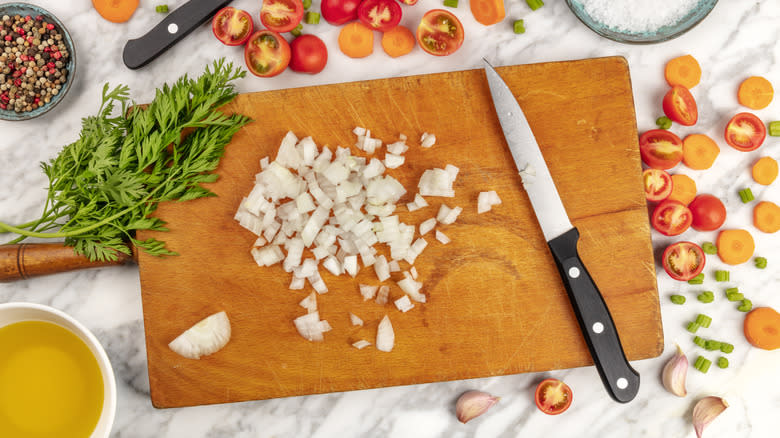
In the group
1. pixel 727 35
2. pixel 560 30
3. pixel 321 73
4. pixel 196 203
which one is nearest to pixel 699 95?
pixel 727 35

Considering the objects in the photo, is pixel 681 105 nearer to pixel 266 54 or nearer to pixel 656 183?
A: pixel 656 183

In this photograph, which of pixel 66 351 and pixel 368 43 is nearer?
pixel 66 351

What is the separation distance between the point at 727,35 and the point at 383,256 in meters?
1.30

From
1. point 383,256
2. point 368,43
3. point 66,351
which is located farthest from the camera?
point 368,43

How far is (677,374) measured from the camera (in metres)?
1.71

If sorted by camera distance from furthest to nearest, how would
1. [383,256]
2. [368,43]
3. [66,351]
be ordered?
[368,43], [383,256], [66,351]

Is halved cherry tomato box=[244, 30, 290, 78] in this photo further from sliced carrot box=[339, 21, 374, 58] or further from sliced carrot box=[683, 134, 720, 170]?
sliced carrot box=[683, 134, 720, 170]

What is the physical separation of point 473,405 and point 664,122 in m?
1.05

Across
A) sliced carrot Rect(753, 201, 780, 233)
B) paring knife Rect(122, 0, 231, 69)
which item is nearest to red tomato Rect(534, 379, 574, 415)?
sliced carrot Rect(753, 201, 780, 233)

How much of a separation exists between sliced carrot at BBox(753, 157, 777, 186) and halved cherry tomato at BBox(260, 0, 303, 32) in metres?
1.49

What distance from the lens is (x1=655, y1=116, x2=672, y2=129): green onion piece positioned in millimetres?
1687

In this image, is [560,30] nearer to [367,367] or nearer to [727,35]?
[727,35]

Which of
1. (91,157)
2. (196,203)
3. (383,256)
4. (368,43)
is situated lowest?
(383,256)

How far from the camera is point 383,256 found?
157 cm
